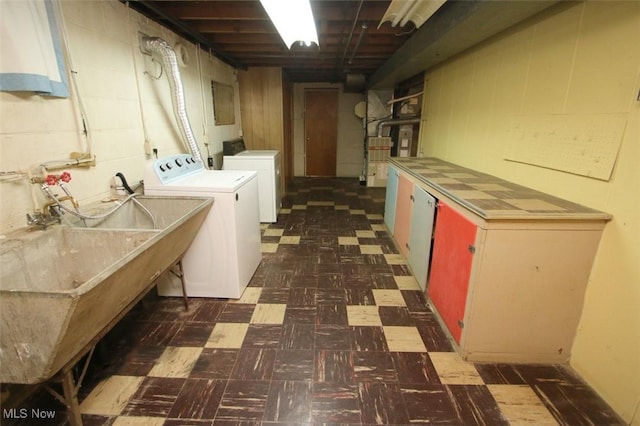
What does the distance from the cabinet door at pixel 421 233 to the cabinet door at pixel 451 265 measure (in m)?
0.11

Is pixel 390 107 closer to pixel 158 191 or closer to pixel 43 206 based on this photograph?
pixel 158 191

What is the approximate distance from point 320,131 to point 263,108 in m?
2.22

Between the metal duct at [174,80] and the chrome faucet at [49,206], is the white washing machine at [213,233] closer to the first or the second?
the metal duct at [174,80]

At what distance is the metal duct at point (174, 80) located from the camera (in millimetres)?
2502

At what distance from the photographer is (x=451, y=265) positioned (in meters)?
1.95

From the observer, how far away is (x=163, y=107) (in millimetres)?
2797

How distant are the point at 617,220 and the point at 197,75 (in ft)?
13.0

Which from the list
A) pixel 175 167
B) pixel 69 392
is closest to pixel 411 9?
pixel 175 167

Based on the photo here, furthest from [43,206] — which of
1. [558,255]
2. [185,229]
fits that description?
[558,255]

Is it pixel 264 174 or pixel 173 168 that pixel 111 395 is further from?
pixel 264 174

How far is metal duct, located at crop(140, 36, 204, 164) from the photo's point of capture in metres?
2.50

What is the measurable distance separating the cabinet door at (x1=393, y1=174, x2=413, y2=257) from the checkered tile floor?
518mm

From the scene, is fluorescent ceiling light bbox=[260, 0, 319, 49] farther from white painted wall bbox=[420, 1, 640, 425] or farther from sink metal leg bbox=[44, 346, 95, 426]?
sink metal leg bbox=[44, 346, 95, 426]

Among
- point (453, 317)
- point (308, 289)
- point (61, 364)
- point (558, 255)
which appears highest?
point (558, 255)
